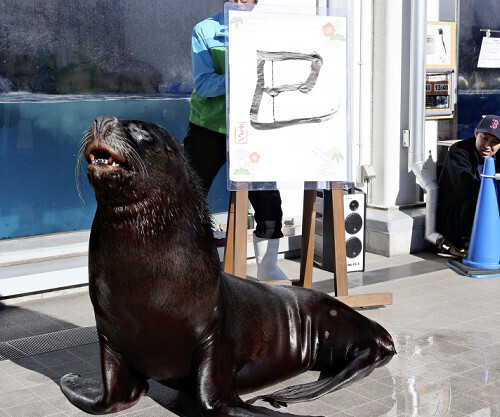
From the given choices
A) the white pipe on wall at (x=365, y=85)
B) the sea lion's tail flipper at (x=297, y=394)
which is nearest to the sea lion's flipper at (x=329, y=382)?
the sea lion's tail flipper at (x=297, y=394)

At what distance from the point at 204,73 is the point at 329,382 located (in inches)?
97.3

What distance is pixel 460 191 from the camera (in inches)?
293

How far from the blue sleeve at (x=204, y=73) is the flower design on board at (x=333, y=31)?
72 centimetres

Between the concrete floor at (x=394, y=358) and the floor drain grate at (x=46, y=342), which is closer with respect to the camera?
the concrete floor at (x=394, y=358)

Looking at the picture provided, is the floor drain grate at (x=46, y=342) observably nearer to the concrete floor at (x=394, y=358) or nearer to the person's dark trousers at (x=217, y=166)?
the concrete floor at (x=394, y=358)

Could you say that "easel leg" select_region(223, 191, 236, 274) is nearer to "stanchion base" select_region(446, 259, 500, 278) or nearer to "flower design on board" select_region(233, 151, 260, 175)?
"flower design on board" select_region(233, 151, 260, 175)

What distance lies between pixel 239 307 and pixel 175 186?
71 cm

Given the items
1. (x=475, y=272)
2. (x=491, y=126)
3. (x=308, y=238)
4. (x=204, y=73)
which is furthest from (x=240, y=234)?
(x=491, y=126)

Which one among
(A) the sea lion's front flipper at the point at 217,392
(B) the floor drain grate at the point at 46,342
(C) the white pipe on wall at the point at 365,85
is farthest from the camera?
(C) the white pipe on wall at the point at 365,85

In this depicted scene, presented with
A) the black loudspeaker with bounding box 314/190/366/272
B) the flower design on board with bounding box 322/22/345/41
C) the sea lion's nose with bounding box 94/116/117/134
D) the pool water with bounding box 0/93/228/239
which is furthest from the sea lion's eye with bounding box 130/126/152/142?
the black loudspeaker with bounding box 314/190/366/272

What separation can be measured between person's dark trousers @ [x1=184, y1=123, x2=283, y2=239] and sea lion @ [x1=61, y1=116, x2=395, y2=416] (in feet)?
6.31

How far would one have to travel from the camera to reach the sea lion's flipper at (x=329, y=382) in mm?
3957

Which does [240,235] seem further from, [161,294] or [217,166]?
[161,294]

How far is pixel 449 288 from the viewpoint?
20.7ft
